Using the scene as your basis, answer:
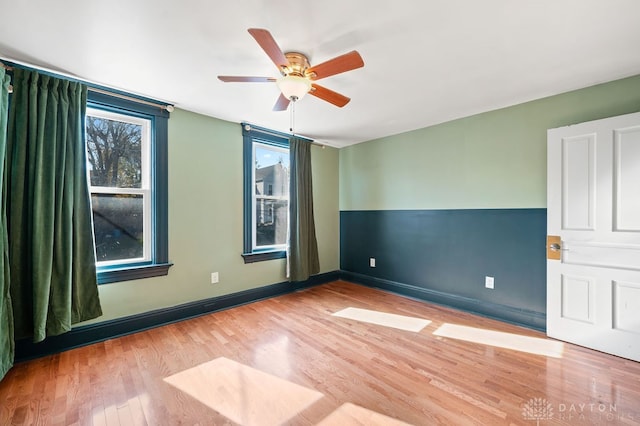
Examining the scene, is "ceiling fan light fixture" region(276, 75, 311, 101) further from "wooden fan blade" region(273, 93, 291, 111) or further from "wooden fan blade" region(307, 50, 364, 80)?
"wooden fan blade" region(273, 93, 291, 111)

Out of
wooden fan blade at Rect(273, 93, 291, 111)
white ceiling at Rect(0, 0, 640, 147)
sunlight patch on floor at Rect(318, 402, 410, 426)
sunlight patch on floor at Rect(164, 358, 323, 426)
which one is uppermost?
white ceiling at Rect(0, 0, 640, 147)

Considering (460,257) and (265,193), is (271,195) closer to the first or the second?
(265,193)

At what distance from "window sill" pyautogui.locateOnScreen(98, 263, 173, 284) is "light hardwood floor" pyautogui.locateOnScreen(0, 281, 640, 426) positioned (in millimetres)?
557

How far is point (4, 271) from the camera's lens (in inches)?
71.9

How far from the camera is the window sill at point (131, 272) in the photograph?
2.42m

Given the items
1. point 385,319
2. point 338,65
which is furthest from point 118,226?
point 385,319

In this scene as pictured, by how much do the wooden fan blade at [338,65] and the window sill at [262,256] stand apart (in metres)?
2.38

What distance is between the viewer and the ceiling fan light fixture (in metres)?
1.86

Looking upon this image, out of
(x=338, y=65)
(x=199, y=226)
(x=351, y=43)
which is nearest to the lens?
(x=338, y=65)

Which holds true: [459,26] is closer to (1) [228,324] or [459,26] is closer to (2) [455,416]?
(2) [455,416]

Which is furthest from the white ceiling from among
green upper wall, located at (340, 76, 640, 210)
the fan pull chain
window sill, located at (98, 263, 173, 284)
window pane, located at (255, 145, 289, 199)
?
window sill, located at (98, 263, 173, 284)

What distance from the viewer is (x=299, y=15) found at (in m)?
1.55

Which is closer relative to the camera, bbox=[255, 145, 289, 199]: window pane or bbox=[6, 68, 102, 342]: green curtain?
bbox=[6, 68, 102, 342]: green curtain

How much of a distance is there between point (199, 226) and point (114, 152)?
1.08 meters
